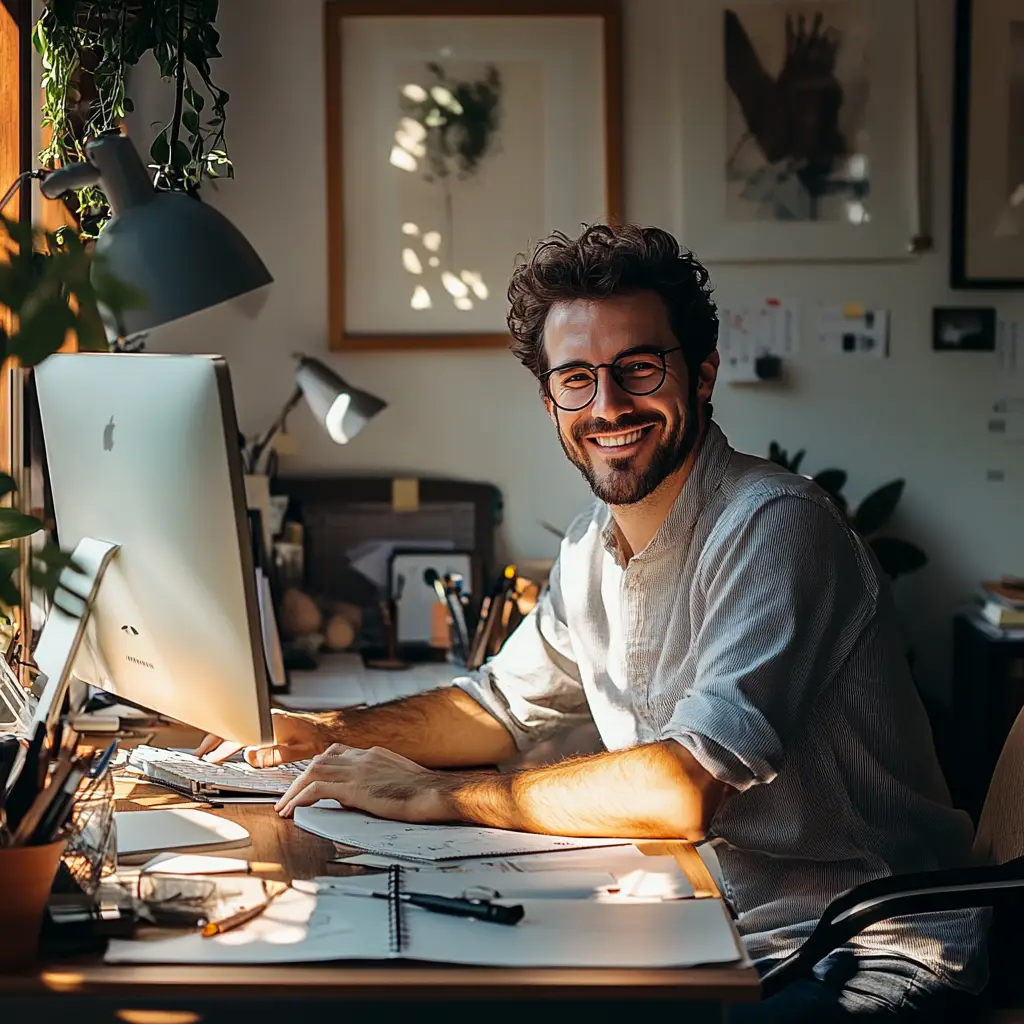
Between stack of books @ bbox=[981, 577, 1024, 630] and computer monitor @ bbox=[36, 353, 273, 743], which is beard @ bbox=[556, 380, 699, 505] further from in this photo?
stack of books @ bbox=[981, 577, 1024, 630]

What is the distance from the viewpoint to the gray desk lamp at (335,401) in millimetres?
3150

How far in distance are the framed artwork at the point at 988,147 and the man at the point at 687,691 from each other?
66.6 inches

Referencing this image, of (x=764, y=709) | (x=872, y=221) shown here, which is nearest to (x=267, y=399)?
(x=872, y=221)

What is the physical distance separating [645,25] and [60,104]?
4.72ft

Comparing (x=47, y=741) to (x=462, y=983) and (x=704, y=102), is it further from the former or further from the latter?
(x=704, y=102)

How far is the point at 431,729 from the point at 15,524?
1133 mm

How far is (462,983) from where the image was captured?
112cm

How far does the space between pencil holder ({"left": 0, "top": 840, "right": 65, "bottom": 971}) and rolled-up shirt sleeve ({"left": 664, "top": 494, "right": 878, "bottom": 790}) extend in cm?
68

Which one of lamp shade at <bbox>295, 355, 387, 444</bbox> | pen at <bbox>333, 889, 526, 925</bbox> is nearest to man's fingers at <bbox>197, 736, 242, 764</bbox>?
pen at <bbox>333, 889, 526, 925</bbox>

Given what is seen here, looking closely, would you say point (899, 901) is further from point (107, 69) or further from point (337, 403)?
point (107, 69)

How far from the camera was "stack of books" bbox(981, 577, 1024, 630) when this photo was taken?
10.7ft

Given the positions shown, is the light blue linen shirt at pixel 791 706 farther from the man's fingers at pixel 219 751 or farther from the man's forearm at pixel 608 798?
the man's fingers at pixel 219 751

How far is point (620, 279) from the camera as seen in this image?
194 cm

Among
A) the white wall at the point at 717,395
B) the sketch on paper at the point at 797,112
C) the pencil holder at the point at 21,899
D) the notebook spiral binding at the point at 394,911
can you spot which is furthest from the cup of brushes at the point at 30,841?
the sketch on paper at the point at 797,112
